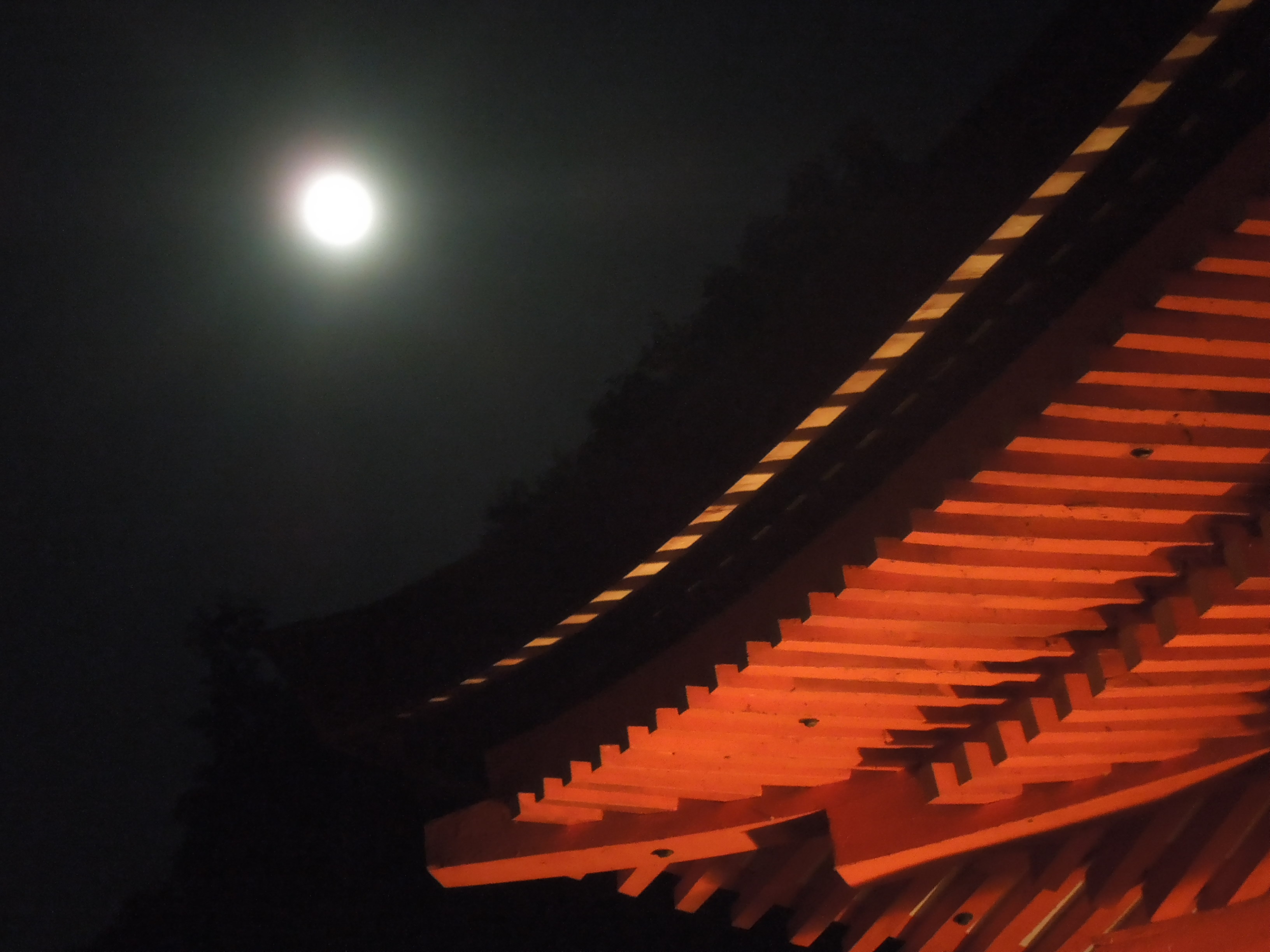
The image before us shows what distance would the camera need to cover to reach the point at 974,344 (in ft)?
6.54

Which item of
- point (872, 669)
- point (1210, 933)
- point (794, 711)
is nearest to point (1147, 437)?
point (872, 669)

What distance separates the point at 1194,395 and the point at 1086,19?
715 millimetres

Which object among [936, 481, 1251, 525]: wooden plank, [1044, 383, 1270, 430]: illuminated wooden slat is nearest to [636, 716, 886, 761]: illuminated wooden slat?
[936, 481, 1251, 525]: wooden plank

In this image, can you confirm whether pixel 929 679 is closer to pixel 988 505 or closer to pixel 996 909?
pixel 988 505

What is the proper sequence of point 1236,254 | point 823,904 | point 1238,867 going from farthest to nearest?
point 823,904
point 1238,867
point 1236,254

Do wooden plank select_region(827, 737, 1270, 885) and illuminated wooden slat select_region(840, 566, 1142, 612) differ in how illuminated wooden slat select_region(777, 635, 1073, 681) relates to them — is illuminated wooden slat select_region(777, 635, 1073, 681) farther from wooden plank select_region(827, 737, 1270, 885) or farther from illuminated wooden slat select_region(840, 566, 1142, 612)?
wooden plank select_region(827, 737, 1270, 885)

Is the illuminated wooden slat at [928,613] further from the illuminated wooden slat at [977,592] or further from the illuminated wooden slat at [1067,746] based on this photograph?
the illuminated wooden slat at [1067,746]

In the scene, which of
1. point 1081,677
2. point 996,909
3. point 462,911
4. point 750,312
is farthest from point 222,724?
point 1081,677

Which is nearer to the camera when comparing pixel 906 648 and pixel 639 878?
pixel 906 648

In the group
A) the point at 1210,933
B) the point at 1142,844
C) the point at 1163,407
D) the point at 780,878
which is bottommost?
the point at 1210,933

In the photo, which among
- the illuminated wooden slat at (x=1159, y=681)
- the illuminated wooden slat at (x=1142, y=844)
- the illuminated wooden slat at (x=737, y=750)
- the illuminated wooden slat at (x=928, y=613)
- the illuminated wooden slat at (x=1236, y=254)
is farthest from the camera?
the illuminated wooden slat at (x=1142, y=844)

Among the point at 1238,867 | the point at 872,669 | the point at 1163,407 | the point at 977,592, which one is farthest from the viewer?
the point at 1238,867

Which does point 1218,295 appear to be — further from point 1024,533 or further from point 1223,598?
point 1223,598

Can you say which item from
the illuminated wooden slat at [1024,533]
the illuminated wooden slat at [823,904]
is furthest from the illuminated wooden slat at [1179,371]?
the illuminated wooden slat at [823,904]
